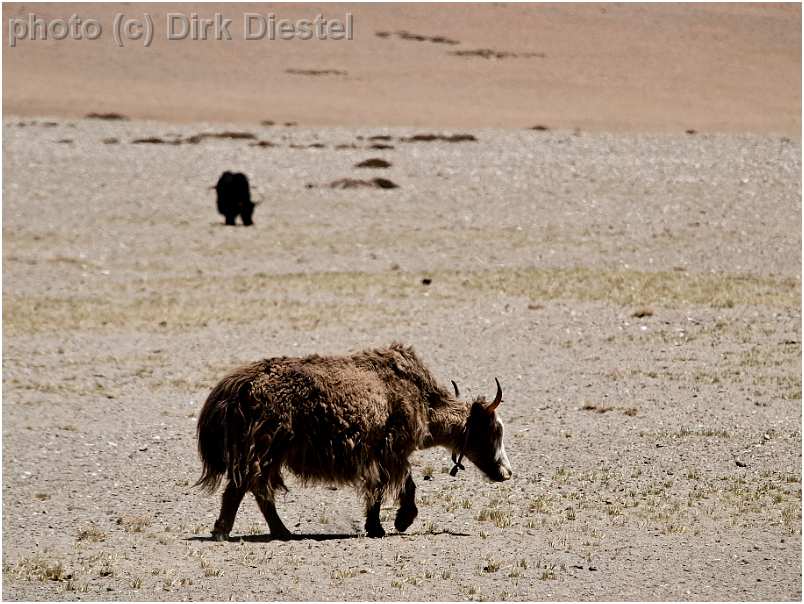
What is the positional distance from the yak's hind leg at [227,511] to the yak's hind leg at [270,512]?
0.11 m

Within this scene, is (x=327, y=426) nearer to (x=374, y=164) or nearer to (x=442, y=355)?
(x=442, y=355)

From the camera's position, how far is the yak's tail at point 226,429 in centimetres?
805

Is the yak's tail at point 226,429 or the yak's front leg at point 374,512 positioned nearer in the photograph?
the yak's tail at point 226,429

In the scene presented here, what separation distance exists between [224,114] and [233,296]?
141 feet

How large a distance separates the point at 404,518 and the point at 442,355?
21.8 feet

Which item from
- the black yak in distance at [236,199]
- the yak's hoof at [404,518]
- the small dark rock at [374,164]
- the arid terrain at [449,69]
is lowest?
the yak's hoof at [404,518]

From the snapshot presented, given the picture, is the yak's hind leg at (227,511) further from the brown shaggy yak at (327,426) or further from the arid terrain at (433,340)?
the arid terrain at (433,340)

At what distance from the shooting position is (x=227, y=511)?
326 inches

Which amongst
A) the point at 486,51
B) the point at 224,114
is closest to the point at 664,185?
the point at 224,114

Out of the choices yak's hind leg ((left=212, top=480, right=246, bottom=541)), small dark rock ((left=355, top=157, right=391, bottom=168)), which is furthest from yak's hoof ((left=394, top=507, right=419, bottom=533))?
small dark rock ((left=355, top=157, right=391, bottom=168))

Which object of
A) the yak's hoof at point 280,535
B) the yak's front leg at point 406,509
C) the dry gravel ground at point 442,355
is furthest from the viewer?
the yak's front leg at point 406,509

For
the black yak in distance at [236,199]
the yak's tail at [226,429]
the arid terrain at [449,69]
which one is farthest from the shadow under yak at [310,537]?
the arid terrain at [449,69]

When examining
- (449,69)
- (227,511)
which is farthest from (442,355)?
(449,69)

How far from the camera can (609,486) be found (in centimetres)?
1016
